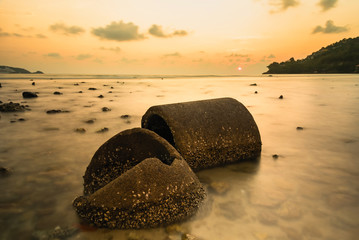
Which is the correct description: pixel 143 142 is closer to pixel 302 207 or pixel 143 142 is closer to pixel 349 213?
pixel 302 207

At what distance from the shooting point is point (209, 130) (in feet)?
10.7

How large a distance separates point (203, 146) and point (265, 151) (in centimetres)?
145

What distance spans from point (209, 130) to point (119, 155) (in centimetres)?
128

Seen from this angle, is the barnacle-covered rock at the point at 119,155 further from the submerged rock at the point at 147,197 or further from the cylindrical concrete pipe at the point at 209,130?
the cylindrical concrete pipe at the point at 209,130

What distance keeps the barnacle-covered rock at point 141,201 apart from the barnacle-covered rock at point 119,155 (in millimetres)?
403

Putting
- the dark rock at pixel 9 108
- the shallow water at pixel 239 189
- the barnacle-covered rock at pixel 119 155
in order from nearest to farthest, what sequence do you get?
the shallow water at pixel 239 189 → the barnacle-covered rock at pixel 119 155 → the dark rock at pixel 9 108

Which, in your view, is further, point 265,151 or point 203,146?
point 265,151

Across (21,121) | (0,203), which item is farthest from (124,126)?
(0,203)

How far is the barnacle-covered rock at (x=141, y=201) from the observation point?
6.48 feet

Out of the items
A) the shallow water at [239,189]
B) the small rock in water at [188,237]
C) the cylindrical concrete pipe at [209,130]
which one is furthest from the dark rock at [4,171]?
the small rock in water at [188,237]

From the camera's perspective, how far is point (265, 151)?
4.05 m

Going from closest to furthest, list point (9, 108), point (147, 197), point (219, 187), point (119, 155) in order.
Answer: point (147, 197) → point (119, 155) → point (219, 187) → point (9, 108)

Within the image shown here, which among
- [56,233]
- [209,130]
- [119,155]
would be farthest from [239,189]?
[56,233]

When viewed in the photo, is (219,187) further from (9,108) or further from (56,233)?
(9,108)
